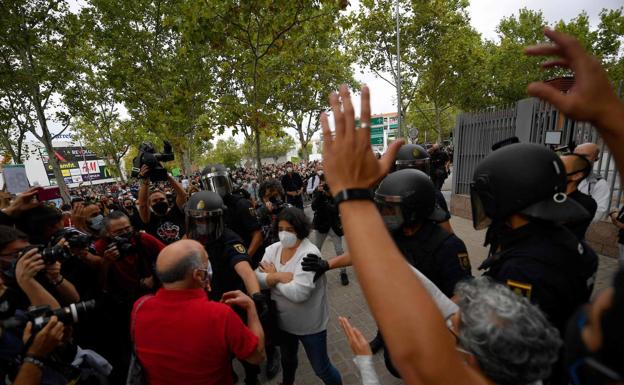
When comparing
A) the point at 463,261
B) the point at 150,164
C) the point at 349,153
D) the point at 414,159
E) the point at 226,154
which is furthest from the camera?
the point at 226,154

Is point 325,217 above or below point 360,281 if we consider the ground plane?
below

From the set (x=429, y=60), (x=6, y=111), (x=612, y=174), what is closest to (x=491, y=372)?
(x=612, y=174)

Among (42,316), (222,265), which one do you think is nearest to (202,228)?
(222,265)

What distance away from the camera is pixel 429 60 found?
17.5 metres

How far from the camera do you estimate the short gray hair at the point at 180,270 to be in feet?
5.88

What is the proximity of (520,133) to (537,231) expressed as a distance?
22.7 ft

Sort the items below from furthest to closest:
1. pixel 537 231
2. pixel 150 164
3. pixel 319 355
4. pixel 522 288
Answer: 1. pixel 150 164
2. pixel 319 355
3. pixel 537 231
4. pixel 522 288

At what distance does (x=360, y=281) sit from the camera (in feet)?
2.44

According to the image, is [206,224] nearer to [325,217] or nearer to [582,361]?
[325,217]

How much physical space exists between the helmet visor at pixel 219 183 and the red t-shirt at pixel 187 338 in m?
2.62

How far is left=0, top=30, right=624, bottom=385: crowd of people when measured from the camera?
73 centimetres

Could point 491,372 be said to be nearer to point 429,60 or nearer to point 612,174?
point 612,174

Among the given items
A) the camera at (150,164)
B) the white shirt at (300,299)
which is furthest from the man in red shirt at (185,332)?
the camera at (150,164)

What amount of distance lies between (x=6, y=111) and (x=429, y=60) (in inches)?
Result: 809
